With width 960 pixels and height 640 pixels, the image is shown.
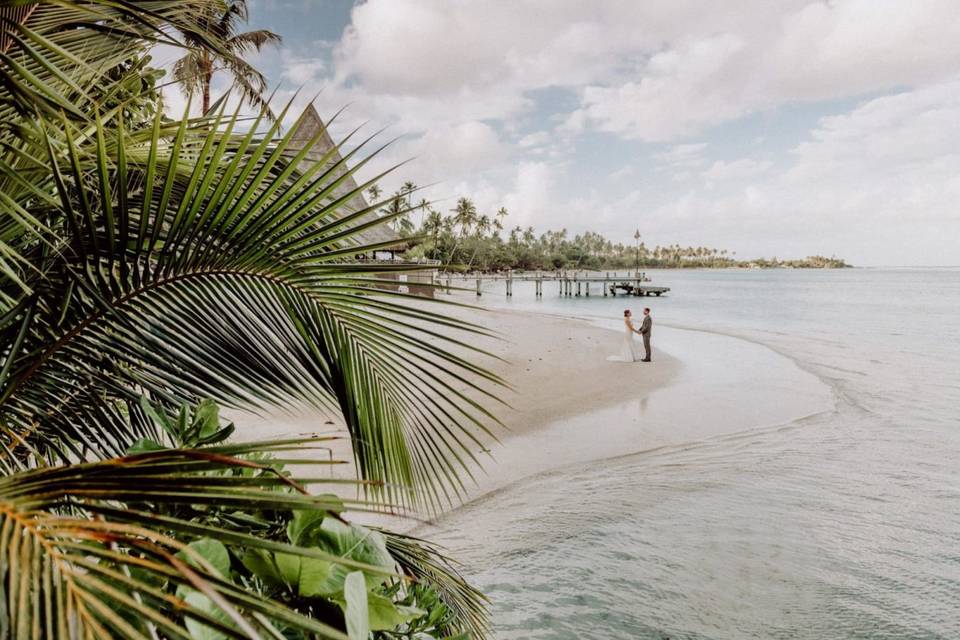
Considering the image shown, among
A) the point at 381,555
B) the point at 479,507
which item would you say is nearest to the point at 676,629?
the point at 479,507

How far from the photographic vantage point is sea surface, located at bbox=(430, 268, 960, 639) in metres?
4.74

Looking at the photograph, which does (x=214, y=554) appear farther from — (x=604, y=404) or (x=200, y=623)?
(x=604, y=404)

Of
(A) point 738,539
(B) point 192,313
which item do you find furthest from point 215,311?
(A) point 738,539

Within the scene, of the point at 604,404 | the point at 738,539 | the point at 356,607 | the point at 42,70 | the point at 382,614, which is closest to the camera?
the point at 356,607

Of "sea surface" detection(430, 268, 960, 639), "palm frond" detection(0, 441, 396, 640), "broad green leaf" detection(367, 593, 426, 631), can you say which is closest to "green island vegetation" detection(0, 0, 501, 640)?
"broad green leaf" detection(367, 593, 426, 631)

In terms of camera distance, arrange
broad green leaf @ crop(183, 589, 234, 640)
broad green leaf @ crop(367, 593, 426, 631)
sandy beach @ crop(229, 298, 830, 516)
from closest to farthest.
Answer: broad green leaf @ crop(183, 589, 234, 640), broad green leaf @ crop(367, 593, 426, 631), sandy beach @ crop(229, 298, 830, 516)

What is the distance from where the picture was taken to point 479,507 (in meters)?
6.32

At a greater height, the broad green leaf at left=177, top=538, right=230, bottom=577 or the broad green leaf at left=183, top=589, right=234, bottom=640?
the broad green leaf at left=177, top=538, right=230, bottom=577

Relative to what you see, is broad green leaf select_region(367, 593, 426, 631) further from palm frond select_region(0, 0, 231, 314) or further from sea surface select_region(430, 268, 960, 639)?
sea surface select_region(430, 268, 960, 639)

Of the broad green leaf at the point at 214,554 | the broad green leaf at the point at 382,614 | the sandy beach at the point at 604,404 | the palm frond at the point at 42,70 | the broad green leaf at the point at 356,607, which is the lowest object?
the sandy beach at the point at 604,404

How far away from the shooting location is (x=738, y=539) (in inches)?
239

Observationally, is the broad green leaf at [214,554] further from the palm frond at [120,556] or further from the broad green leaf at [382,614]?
the broad green leaf at [382,614]

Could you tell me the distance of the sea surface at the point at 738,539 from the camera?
4.74 m

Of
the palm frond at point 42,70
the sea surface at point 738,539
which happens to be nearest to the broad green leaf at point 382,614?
the palm frond at point 42,70
